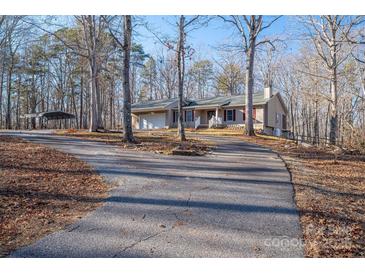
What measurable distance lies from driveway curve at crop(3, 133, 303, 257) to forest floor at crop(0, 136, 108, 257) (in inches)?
9.5

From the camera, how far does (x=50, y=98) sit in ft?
134

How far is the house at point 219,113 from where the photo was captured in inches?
954

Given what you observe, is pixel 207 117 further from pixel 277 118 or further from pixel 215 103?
pixel 277 118

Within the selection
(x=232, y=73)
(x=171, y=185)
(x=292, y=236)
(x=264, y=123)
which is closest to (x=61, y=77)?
(x=232, y=73)

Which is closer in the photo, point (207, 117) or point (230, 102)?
point (230, 102)

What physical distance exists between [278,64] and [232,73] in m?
6.18

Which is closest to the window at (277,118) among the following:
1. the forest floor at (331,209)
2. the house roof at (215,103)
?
the house roof at (215,103)

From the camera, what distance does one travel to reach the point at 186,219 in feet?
12.3

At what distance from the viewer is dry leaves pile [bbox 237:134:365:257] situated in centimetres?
311

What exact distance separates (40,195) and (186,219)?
2669 mm

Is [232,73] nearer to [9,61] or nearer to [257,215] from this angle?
[9,61]

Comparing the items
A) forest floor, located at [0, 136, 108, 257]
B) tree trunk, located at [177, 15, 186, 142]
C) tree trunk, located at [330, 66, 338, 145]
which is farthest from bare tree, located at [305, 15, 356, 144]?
forest floor, located at [0, 136, 108, 257]

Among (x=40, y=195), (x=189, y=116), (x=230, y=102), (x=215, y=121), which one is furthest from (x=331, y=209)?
(x=189, y=116)

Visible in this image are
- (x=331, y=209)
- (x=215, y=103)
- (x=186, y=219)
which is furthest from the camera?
(x=215, y=103)
